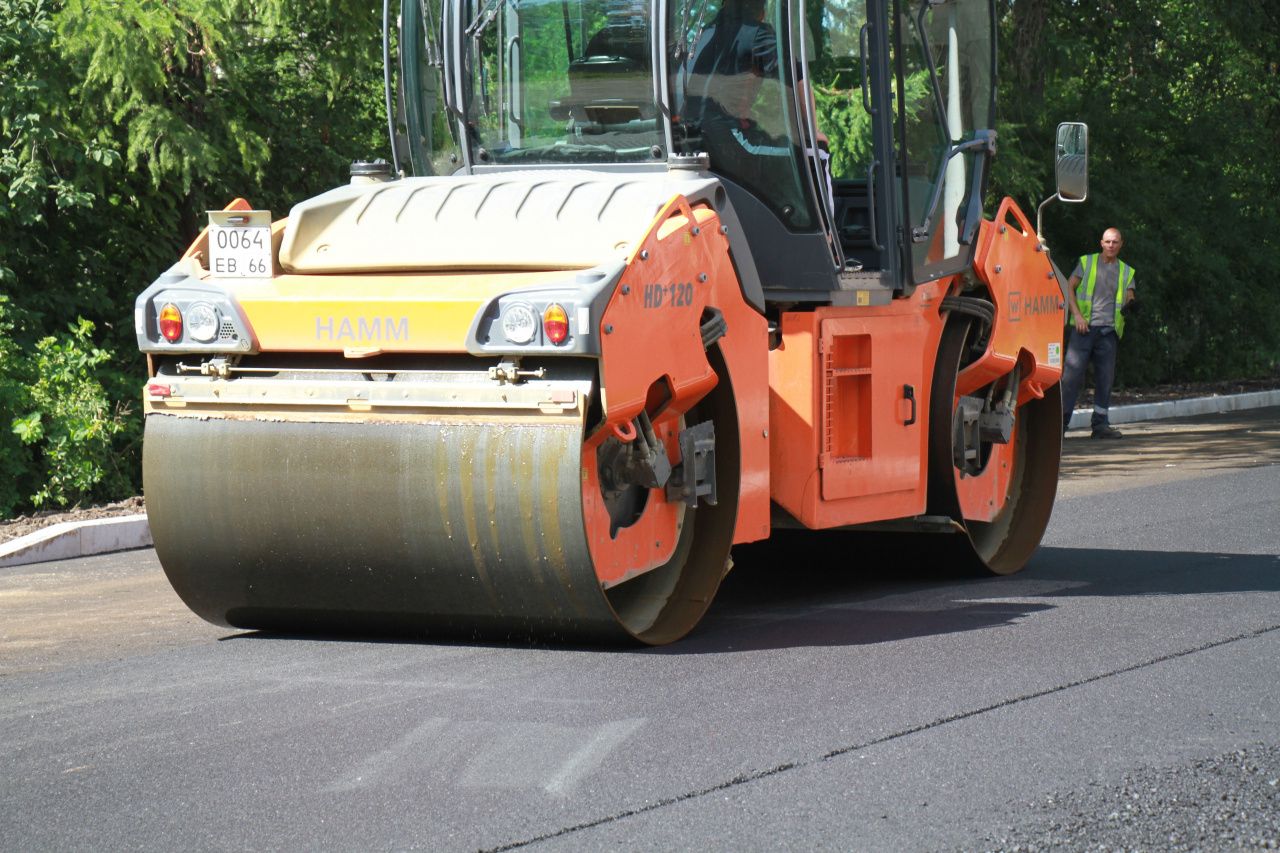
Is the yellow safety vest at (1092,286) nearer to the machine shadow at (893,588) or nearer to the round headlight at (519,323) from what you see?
the machine shadow at (893,588)

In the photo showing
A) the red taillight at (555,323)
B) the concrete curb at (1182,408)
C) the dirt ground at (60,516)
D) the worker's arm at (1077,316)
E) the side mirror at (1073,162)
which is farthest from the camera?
the concrete curb at (1182,408)

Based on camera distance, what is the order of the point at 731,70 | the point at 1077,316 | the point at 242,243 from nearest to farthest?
the point at 242,243 < the point at 731,70 < the point at 1077,316

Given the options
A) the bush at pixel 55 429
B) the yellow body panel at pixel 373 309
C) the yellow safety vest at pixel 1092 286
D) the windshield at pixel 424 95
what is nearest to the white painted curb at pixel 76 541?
the bush at pixel 55 429

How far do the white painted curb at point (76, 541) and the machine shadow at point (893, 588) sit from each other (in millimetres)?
3230

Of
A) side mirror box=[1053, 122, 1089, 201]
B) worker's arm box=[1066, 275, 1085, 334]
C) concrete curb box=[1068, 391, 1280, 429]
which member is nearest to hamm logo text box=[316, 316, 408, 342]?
side mirror box=[1053, 122, 1089, 201]

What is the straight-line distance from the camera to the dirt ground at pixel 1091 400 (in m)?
10.2

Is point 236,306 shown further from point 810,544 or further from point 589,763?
point 810,544

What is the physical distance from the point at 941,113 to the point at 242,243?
332cm

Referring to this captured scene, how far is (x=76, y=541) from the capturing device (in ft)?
31.6

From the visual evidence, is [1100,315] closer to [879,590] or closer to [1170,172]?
[1170,172]

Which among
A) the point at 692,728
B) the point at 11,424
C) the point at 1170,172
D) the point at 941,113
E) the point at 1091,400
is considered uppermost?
the point at 941,113

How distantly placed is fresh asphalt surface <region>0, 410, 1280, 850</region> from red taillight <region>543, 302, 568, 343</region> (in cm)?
Result: 108

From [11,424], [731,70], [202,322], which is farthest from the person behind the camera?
[11,424]

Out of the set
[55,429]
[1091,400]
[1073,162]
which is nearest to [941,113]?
[1073,162]
